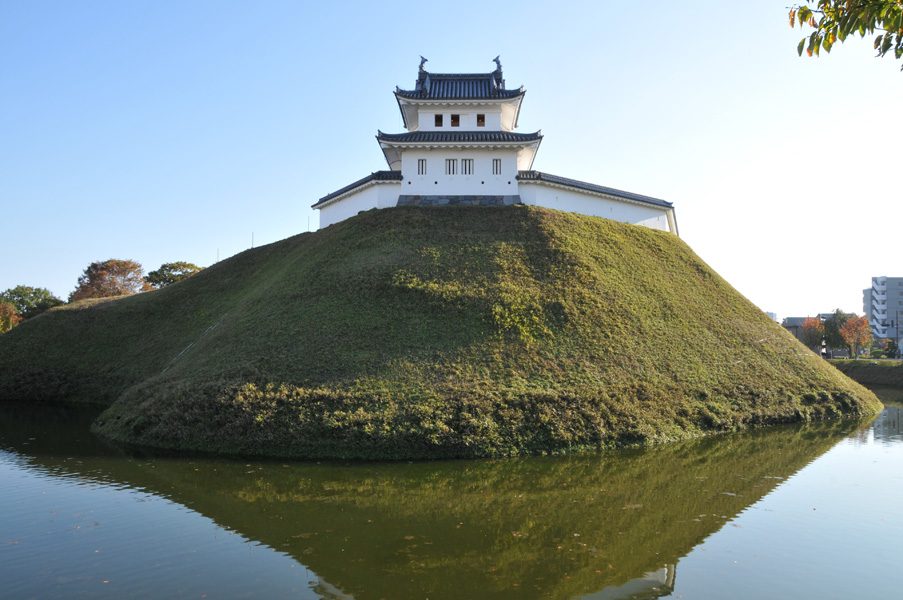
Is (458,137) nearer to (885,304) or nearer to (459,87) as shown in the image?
(459,87)

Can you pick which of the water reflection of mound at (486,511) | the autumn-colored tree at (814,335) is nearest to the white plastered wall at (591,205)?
the water reflection of mound at (486,511)

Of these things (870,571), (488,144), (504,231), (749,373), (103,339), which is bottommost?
(870,571)

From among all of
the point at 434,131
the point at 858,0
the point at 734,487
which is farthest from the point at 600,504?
the point at 434,131

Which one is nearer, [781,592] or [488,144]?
[781,592]

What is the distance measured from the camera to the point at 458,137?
31.6m

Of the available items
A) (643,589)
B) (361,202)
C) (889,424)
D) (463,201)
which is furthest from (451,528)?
(361,202)

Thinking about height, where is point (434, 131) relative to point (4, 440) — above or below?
above

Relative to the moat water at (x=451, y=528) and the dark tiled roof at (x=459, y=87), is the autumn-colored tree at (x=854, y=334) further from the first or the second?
the moat water at (x=451, y=528)

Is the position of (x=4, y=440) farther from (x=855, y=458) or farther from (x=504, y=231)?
(x=855, y=458)

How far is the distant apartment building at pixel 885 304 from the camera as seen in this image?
325 ft

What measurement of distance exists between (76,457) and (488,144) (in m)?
24.0

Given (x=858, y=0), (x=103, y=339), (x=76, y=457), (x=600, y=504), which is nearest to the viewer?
(x=858, y=0)

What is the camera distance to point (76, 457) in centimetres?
1588

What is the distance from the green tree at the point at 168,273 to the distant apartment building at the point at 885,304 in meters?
111
